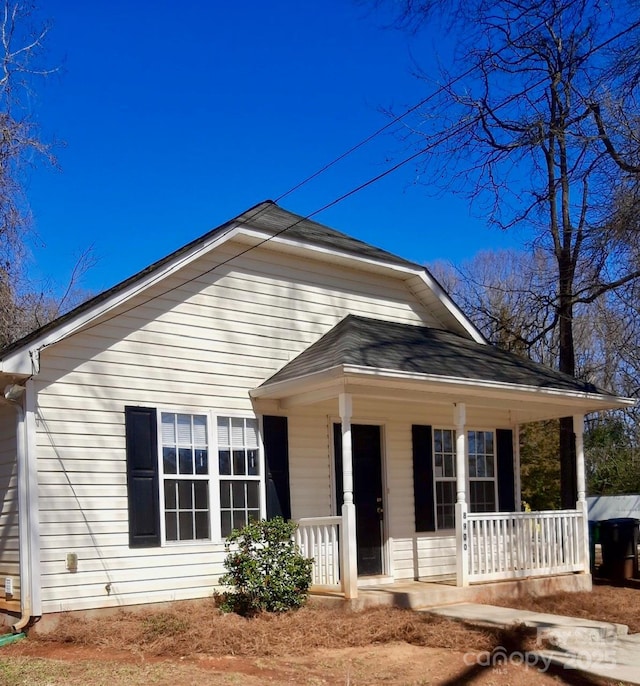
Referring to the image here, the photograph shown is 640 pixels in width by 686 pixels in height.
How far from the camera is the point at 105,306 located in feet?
29.8

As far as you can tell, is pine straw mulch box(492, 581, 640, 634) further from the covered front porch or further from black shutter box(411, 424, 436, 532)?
black shutter box(411, 424, 436, 532)

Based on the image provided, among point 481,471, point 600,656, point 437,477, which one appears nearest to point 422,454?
point 437,477

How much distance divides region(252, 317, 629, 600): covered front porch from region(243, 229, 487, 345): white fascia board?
1.50ft

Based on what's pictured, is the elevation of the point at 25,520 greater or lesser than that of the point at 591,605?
greater

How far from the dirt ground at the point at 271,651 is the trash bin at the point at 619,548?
173 inches

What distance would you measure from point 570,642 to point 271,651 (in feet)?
9.50

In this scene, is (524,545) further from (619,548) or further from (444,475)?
(619,548)

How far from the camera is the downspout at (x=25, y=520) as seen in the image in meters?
8.23

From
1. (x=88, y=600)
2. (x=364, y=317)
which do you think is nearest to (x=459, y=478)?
(x=364, y=317)

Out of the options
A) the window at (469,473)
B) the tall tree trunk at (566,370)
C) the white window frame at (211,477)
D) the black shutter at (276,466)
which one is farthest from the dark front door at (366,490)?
the tall tree trunk at (566,370)

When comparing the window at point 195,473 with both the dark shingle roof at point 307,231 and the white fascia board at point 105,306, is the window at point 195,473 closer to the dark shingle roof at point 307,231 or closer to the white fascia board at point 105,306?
the white fascia board at point 105,306

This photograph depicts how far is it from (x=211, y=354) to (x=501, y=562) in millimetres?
4700

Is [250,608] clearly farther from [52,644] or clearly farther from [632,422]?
[632,422]

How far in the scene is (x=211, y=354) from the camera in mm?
10156
